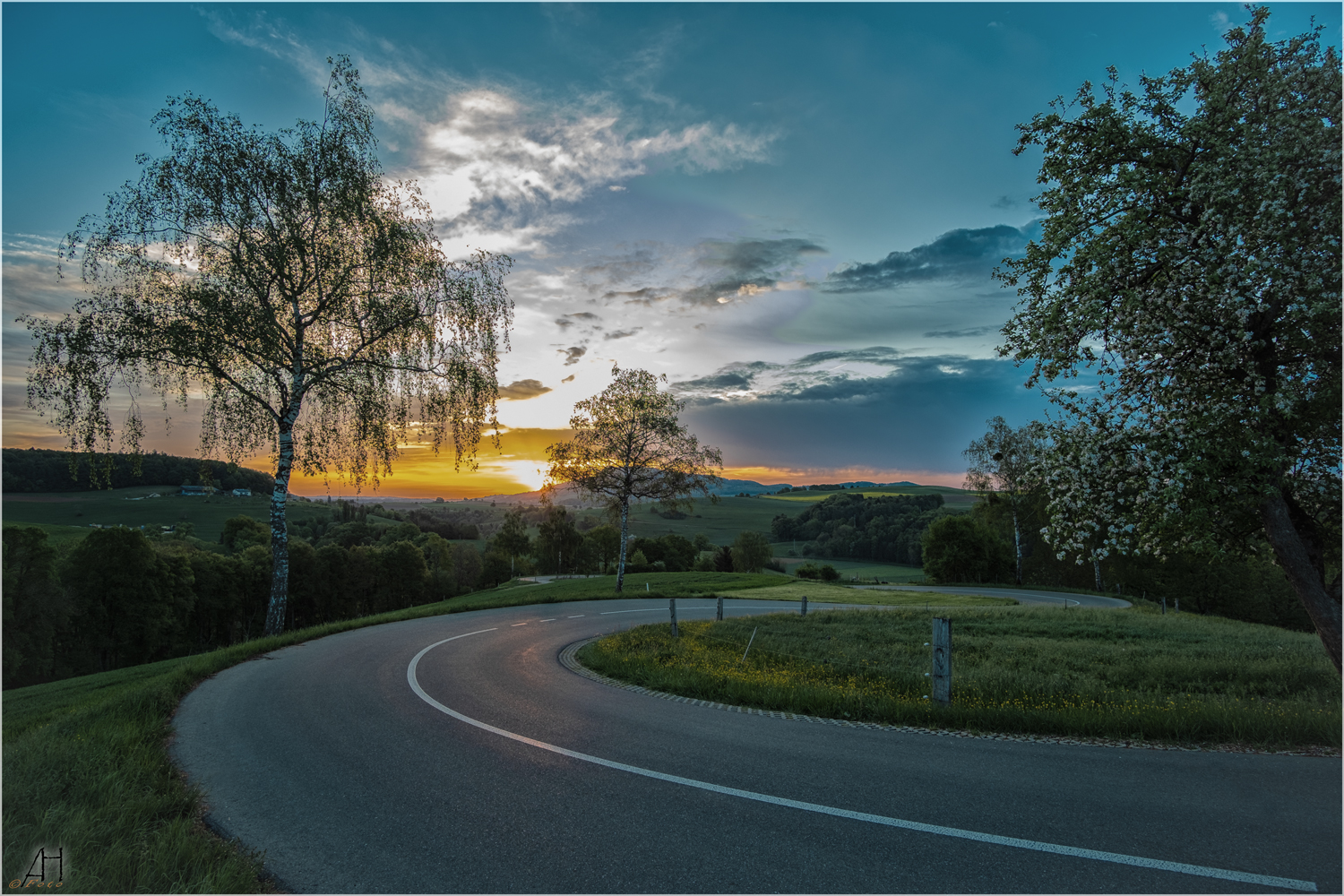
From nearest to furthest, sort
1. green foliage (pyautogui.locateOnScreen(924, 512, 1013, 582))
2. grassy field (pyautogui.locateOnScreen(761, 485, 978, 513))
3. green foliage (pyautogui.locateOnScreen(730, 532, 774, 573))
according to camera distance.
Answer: green foliage (pyautogui.locateOnScreen(924, 512, 1013, 582)), green foliage (pyautogui.locateOnScreen(730, 532, 774, 573)), grassy field (pyautogui.locateOnScreen(761, 485, 978, 513))

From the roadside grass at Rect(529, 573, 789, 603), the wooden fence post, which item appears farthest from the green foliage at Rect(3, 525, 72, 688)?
the wooden fence post

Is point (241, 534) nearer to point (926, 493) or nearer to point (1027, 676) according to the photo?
point (1027, 676)

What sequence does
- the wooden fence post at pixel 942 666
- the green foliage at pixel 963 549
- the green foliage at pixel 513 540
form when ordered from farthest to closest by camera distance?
the green foliage at pixel 513 540 → the green foliage at pixel 963 549 → the wooden fence post at pixel 942 666

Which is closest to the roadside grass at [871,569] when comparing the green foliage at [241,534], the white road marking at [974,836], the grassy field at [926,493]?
the grassy field at [926,493]

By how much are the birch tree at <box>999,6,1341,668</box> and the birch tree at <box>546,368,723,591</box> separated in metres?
23.4

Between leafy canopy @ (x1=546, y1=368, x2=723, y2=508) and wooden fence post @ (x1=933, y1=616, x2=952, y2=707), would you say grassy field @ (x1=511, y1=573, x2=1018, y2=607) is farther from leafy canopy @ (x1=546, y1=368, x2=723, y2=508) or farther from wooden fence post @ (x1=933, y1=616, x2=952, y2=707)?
wooden fence post @ (x1=933, y1=616, x2=952, y2=707)

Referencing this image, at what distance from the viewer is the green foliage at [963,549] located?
201 ft

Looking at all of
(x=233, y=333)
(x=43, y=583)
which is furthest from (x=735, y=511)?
(x=233, y=333)

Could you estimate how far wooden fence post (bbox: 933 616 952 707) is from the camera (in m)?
9.69

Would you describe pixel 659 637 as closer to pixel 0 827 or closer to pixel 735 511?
pixel 0 827

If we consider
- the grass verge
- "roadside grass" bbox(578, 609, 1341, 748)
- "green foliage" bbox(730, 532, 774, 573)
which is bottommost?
"green foliage" bbox(730, 532, 774, 573)

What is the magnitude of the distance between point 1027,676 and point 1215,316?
768 centimetres

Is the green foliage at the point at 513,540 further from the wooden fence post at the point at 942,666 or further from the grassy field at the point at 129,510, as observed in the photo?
the wooden fence post at the point at 942,666

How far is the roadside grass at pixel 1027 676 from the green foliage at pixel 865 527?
250 feet
